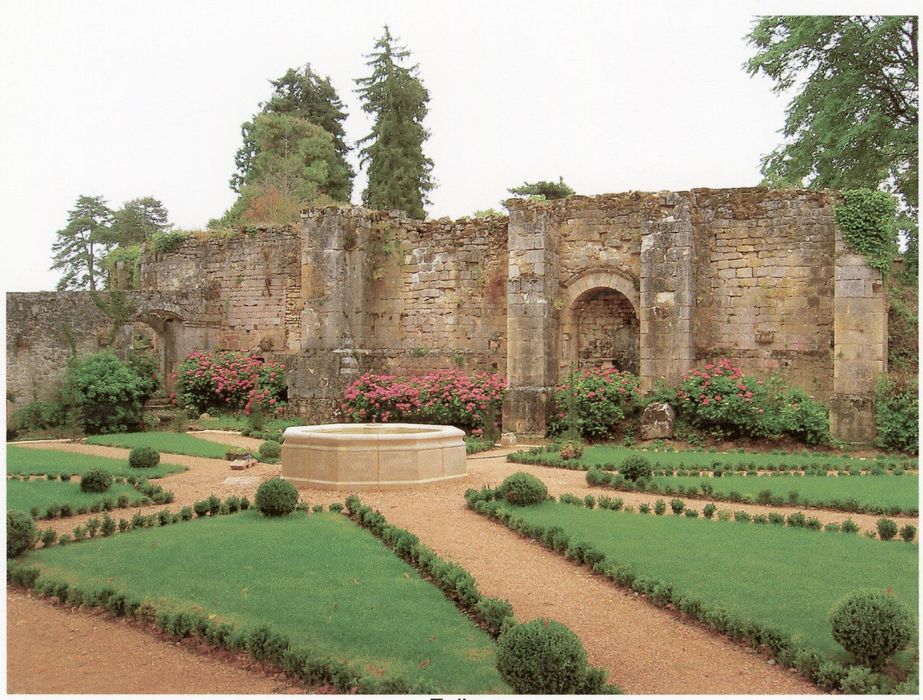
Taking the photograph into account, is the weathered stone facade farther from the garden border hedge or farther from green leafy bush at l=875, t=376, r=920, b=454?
the garden border hedge

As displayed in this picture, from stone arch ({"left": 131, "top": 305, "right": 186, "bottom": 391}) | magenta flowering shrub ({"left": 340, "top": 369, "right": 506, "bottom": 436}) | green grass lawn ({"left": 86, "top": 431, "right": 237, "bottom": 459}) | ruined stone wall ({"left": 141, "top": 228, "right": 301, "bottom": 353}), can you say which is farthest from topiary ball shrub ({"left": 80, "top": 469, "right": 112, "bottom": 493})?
ruined stone wall ({"left": 141, "top": 228, "right": 301, "bottom": 353})

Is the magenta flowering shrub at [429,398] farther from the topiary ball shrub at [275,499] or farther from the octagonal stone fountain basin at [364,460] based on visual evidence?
the topiary ball shrub at [275,499]

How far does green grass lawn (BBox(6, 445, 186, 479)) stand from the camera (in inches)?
436

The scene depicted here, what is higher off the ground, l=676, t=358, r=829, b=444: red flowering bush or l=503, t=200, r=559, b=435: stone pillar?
l=503, t=200, r=559, b=435: stone pillar

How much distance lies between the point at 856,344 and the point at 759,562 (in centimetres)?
897

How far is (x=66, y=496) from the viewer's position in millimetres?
9398

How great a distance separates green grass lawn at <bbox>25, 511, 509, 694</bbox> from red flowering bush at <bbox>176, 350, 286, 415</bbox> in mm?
10563

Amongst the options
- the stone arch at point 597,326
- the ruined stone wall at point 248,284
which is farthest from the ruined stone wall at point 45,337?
the stone arch at point 597,326

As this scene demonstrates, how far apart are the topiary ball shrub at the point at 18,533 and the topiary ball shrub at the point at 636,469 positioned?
676cm

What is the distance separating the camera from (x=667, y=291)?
15.2 meters

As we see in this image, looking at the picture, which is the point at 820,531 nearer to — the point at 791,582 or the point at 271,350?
the point at 791,582

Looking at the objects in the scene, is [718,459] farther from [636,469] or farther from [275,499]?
[275,499]

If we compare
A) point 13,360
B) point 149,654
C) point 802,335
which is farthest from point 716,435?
point 13,360

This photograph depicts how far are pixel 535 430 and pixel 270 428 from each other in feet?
18.2
